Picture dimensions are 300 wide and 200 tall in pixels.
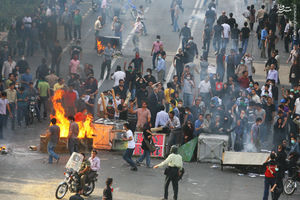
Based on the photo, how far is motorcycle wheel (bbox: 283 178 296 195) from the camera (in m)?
21.5

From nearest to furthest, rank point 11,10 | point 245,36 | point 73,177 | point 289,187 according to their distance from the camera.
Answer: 1. point 73,177
2. point 289,187
3. point 245,36
4. point 11,10

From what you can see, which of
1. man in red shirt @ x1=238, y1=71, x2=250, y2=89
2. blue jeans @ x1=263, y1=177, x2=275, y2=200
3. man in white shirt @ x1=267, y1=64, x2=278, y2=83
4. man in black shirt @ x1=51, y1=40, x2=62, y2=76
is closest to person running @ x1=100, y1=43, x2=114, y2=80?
man in black shirt @ x1=51, y1=40, x2=62, y2=76

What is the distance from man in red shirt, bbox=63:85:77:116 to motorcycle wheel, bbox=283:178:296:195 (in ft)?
26.5

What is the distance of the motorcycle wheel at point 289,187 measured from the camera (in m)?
21.5

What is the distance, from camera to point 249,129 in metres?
25.1

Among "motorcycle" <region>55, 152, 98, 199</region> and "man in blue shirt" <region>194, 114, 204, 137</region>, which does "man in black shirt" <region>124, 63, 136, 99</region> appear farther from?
"motorcycle" <region>55, 152, 98, 199</region>

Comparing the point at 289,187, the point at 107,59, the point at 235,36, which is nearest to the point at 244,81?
the point at 107,59

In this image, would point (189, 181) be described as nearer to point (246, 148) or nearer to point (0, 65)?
point (246, 148)

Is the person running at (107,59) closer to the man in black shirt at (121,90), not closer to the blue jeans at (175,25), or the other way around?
the man in black shirt at (121,90)

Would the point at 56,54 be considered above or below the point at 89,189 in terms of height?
above

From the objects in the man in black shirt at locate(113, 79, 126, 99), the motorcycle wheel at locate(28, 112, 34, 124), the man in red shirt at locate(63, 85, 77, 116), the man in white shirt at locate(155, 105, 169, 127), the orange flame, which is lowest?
the motorcycle wheel at locate(28, 112, 34, 124)

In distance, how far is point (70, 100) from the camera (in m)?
26.6

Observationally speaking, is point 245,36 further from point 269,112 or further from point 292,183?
point 292,183

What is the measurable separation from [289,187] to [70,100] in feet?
27.6
